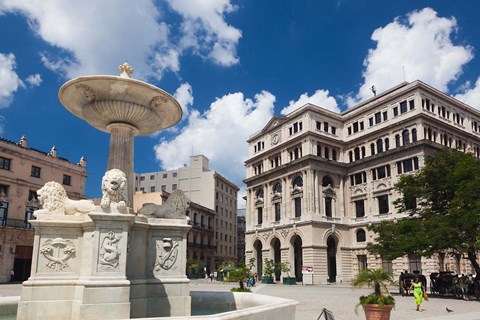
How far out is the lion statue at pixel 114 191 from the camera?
8.60m

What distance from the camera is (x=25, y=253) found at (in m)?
40.2

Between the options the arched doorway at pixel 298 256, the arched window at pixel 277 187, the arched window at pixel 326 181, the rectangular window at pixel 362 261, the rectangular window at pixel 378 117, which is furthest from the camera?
the arched window at pixel 277 187

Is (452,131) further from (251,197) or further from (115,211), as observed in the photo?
(115,211)

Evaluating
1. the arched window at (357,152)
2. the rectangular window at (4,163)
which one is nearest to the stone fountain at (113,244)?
the rectangular window at (4,163)

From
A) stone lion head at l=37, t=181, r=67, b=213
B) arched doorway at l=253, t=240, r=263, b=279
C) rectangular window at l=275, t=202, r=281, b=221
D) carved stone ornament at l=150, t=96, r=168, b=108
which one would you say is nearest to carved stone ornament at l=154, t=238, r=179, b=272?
stone lion head at l=37, t=181, r=67, b=213

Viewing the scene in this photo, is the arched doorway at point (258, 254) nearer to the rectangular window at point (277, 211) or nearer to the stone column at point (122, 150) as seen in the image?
the rectangular window at point (277, 211)

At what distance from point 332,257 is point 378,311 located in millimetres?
40284

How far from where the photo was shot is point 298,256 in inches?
2080

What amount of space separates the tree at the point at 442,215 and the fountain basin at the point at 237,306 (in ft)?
60.9

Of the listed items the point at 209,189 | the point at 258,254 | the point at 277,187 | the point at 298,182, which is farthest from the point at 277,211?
the point at 209,189

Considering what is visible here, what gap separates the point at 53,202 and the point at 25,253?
35792 mm

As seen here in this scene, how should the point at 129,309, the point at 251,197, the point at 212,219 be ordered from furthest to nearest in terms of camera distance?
the point at 212,219 < the point at 251,197 < the point at 129,309

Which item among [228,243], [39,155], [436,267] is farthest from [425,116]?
[228,243]

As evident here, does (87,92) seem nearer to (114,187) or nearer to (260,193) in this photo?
(114,187)
